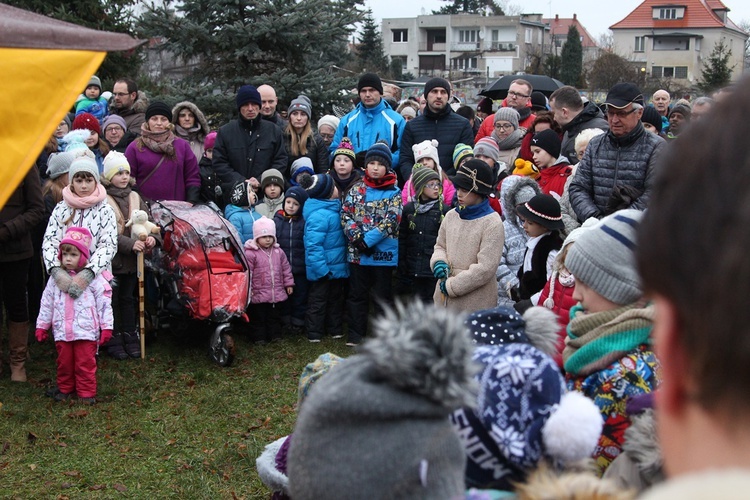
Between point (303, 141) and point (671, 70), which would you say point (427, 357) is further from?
point (671, 70)

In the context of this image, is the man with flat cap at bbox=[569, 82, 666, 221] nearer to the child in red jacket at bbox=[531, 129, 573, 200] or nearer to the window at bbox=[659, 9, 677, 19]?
the child in red jacket at bbox=[531, 129, 573, 200]

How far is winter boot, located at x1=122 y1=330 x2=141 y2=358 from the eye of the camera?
7.71m

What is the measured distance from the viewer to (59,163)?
7.62 m

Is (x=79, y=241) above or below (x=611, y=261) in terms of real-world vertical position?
below

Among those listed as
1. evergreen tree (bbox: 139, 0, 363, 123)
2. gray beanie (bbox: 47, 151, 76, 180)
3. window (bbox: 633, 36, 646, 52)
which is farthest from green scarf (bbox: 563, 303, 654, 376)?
window (bbox: 633, 36, 646, 52)

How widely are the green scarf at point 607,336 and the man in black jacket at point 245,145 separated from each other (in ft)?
20.9

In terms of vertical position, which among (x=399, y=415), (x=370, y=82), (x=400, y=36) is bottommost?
(x=399, y=415)

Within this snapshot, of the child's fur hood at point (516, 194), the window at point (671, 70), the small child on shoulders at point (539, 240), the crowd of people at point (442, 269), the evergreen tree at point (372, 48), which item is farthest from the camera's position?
the window at point (671, 70)

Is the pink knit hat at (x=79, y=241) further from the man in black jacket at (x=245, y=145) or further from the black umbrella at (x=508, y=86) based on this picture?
the black umbrella at (x=508, y=86)

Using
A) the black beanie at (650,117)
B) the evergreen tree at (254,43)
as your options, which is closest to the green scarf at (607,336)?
the black beanie at (650,117)

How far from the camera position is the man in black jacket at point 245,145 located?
8828 millimetres

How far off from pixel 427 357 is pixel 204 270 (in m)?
6.22

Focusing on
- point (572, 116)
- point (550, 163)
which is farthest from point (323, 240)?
point (572, 116)

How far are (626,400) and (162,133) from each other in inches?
267
